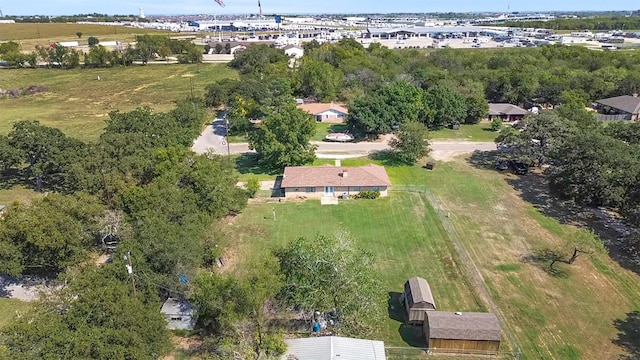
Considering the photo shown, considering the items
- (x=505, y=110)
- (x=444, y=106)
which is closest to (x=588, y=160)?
(x=444, y=106)

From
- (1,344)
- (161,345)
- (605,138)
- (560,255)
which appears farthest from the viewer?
(605,138)

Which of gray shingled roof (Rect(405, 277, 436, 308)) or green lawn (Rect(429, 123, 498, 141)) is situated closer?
gray shingled roof (Rect(405, 277, 436, 308))

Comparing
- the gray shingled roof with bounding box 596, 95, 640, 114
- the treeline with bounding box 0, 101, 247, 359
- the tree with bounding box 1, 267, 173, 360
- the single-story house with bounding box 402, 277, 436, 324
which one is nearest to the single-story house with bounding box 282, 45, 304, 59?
the gray shingled roof with bounding box 596, 95, 640, 114

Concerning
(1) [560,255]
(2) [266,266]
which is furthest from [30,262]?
(1) [560,255]

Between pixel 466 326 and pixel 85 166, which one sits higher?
pixel 85 166

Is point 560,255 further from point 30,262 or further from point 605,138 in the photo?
point 30,262

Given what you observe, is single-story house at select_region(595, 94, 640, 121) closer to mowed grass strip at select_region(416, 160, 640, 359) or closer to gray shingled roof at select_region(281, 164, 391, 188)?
mowed grass strip at select_region(416, 160, 640, 359)

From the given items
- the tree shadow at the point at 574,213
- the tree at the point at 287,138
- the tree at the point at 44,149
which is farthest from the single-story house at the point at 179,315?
the tree shadow at the point at 574,213
